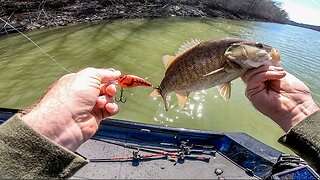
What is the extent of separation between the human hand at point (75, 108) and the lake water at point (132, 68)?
6.45 metres

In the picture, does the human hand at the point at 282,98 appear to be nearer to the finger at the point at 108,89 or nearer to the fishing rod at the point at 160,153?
the finger at the point at 108,89

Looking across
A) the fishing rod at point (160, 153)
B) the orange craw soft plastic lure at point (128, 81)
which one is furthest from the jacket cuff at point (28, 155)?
the fishing rod at point (160, 153)

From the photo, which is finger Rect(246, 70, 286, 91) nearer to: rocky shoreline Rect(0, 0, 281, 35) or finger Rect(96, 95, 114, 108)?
finger Rect(96, 95, 114, 108)

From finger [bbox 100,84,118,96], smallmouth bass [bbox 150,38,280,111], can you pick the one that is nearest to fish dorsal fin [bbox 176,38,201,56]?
smallmouth bass [bbox 150,38,280,111]

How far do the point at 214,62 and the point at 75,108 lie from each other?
141 cm

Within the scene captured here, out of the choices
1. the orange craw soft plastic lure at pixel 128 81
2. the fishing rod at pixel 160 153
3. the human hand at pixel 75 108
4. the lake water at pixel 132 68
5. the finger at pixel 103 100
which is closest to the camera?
the human hand at pixel 75 108

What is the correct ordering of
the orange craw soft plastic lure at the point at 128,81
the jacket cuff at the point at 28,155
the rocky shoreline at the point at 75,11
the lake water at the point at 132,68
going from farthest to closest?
the rocky shoreline at the point at 75,11 → the lake water at the point at 132,68 → the orange craw soft plastic lure at the point at 128,81 → the jacket cuff at the point at 28,155

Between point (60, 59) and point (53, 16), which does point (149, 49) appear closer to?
point (60, 59)

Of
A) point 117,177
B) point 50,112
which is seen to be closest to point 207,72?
point 50,112

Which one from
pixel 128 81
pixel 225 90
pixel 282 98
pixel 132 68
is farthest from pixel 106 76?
pixel 132 68

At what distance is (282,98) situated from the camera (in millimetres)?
3027

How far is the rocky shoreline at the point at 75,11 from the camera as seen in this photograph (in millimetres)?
17641

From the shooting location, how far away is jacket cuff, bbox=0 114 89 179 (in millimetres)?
1778

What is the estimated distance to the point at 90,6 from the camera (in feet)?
75.4
